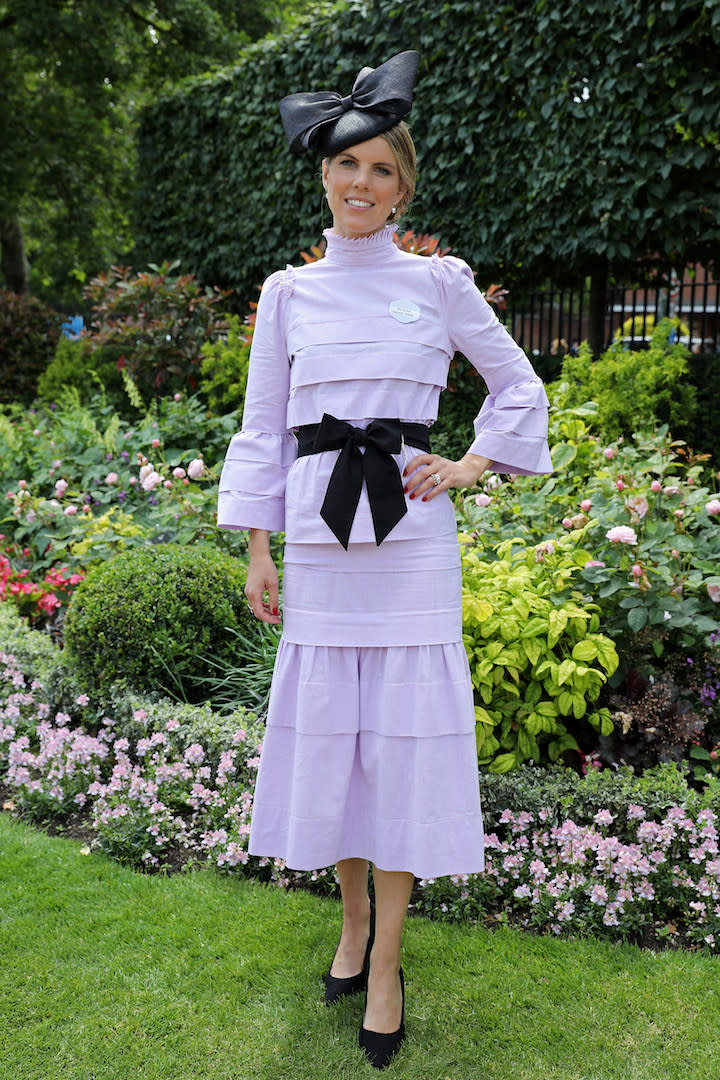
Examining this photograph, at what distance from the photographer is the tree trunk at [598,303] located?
6270mm

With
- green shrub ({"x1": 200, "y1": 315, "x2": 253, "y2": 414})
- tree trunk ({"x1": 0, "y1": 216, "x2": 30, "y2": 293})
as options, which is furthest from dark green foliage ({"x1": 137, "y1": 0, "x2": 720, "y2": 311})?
tree trunk ({"x1": 0, "y1": 216, "x2": 30, "y2": 293})

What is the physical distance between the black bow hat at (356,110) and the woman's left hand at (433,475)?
0.65 metres

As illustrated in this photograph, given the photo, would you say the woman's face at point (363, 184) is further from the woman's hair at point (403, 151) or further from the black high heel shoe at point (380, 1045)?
the black high heel shoe at point (380, 1045)

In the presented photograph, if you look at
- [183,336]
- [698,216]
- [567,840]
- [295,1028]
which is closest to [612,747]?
[567,840]

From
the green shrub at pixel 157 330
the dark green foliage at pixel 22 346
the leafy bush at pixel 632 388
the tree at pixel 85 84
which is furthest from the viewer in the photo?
the tree at pixel 85 84

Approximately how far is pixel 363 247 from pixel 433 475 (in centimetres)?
50

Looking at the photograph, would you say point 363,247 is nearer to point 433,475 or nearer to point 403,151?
point 403,151

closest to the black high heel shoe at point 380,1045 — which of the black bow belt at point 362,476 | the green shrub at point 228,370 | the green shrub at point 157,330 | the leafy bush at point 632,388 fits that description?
the black bow belt at point 362,476

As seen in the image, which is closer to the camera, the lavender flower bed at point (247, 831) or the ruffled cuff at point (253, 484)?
the ruffled cuff at point (253, 484)

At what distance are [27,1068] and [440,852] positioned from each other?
3.27ft

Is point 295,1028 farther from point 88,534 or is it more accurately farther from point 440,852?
point 88,534

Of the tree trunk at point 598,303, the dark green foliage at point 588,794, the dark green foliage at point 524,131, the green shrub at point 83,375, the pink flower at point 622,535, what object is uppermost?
the dark green foliage at point 524,131

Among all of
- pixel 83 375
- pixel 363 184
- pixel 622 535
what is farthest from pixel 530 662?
pixel 83 375

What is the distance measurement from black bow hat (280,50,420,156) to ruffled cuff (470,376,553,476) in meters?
0.60
